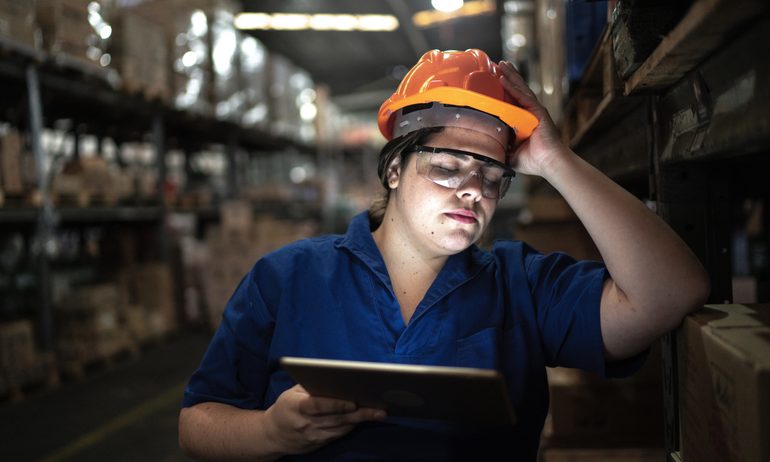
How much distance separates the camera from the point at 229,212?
8.05 m

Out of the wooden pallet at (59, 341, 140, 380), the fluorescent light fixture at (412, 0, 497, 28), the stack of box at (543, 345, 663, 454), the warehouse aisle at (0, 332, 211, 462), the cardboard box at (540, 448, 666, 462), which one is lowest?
the warehouse aisle at (0, 332, 211, 462)

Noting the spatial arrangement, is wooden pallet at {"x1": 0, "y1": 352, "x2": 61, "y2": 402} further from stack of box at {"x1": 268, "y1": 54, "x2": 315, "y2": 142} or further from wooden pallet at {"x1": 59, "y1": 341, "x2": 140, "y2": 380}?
stack of box at {"x1": 268, "y1": 54, "x2": 315, "y2": 142}

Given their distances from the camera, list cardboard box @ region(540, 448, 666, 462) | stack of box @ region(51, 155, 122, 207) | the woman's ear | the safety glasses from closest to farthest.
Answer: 1. the safety glasses
2. the woman's ear
3. cardboard box @ region(540, 448, 666, 462)
4. stack of box @ region(51, 155, 122, 207)

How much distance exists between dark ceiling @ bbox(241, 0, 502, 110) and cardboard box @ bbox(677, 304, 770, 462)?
1246 centimetres

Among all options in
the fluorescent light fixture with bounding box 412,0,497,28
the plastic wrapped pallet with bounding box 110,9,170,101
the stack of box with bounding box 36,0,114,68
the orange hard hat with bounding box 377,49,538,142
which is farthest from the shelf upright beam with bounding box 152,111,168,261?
the fluorescent light fixture with bounding box 412,0,497,28

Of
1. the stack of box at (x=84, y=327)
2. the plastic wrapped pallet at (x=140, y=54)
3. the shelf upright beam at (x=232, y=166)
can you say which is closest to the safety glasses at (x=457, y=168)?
the stack of box at (x=84, y=327)

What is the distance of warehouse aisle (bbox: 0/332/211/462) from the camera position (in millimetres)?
4023

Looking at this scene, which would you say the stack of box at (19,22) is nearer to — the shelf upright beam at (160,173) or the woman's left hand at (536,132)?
the shelf upright beam at (160,173)

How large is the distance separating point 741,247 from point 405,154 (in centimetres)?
403

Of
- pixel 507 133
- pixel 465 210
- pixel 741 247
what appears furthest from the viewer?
pixel 741 247

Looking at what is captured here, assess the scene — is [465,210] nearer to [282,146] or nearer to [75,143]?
[75,143]

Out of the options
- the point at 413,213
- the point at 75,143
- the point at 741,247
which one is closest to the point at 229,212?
the point at 75,143

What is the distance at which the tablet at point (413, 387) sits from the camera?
3.51 feet

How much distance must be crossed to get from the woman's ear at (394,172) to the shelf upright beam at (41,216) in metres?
4.81
